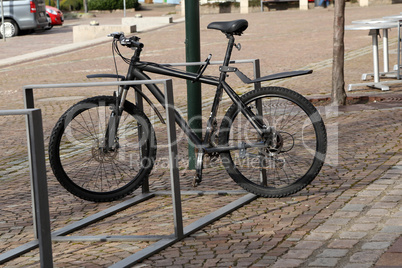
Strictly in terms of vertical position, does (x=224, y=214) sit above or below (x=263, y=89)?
below

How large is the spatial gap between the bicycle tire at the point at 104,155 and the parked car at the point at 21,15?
2441cm

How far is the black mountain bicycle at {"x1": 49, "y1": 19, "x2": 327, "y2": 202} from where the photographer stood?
554 centimetres

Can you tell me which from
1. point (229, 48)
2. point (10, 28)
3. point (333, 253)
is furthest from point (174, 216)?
point (10, 28)

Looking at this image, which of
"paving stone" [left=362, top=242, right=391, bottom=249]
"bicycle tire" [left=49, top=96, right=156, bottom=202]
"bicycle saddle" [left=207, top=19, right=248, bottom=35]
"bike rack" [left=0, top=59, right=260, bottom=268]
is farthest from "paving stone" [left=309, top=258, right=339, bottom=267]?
"bicycle saddle" [left=207, top=19, right=248, bottom=35]

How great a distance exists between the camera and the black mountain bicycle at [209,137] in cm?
554

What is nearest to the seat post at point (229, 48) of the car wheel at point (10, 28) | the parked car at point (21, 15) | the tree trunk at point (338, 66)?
the tree trunk at point (338, 66)

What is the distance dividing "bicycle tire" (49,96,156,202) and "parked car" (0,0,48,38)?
80.1 feet

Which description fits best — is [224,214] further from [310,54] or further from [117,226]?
[310,54]

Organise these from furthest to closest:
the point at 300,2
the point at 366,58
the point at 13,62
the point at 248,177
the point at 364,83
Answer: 1. the point at 300,2
2. the point at 13,62
3. the point at 366,58
4. the point at 364,83
5. the point at 248,177

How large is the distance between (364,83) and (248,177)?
6422 mm

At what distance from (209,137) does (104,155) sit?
30.5 inches

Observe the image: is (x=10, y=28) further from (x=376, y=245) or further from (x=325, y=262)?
(x=325, y=262)

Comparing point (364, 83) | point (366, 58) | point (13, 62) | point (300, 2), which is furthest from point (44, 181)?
point (300, 2)

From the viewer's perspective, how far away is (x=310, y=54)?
699 inches
